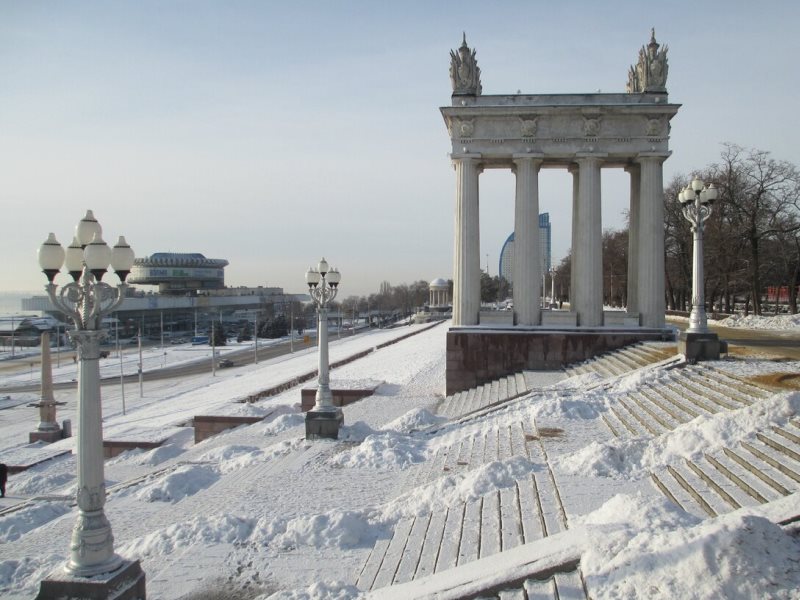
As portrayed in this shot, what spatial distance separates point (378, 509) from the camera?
9383mm

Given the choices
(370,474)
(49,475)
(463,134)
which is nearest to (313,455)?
(370,474)

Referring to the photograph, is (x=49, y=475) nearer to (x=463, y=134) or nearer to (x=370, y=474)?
(x=370, y=474)

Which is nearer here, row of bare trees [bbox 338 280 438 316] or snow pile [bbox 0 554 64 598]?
snow pile [bbox 0 554 64 598]

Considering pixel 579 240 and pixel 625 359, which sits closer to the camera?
pixel 625 359

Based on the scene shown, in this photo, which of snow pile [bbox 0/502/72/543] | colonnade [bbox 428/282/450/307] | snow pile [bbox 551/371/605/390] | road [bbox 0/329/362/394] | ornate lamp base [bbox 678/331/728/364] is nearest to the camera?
snow pile [bbox 0/502/72/543]

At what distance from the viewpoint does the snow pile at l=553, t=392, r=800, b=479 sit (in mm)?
8531

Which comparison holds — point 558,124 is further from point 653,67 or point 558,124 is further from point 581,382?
point 581,382

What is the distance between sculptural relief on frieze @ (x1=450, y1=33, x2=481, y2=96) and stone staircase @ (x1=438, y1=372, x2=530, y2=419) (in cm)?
1020

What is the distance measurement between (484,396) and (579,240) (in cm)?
706

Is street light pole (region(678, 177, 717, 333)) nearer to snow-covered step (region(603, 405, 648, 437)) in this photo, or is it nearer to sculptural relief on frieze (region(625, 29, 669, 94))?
snow-covered step (region(603, 405, 648, 437))

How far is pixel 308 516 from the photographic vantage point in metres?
8.92

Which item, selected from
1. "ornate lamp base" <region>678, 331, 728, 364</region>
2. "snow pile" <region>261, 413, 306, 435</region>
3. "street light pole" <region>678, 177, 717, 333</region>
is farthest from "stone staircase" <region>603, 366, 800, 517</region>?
"snow pile" <region>261, 413, 306, 435</region>

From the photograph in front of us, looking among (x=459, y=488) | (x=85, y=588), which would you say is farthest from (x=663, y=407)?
(x=85, y=588)

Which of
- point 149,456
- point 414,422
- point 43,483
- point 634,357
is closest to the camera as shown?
point 414,422
